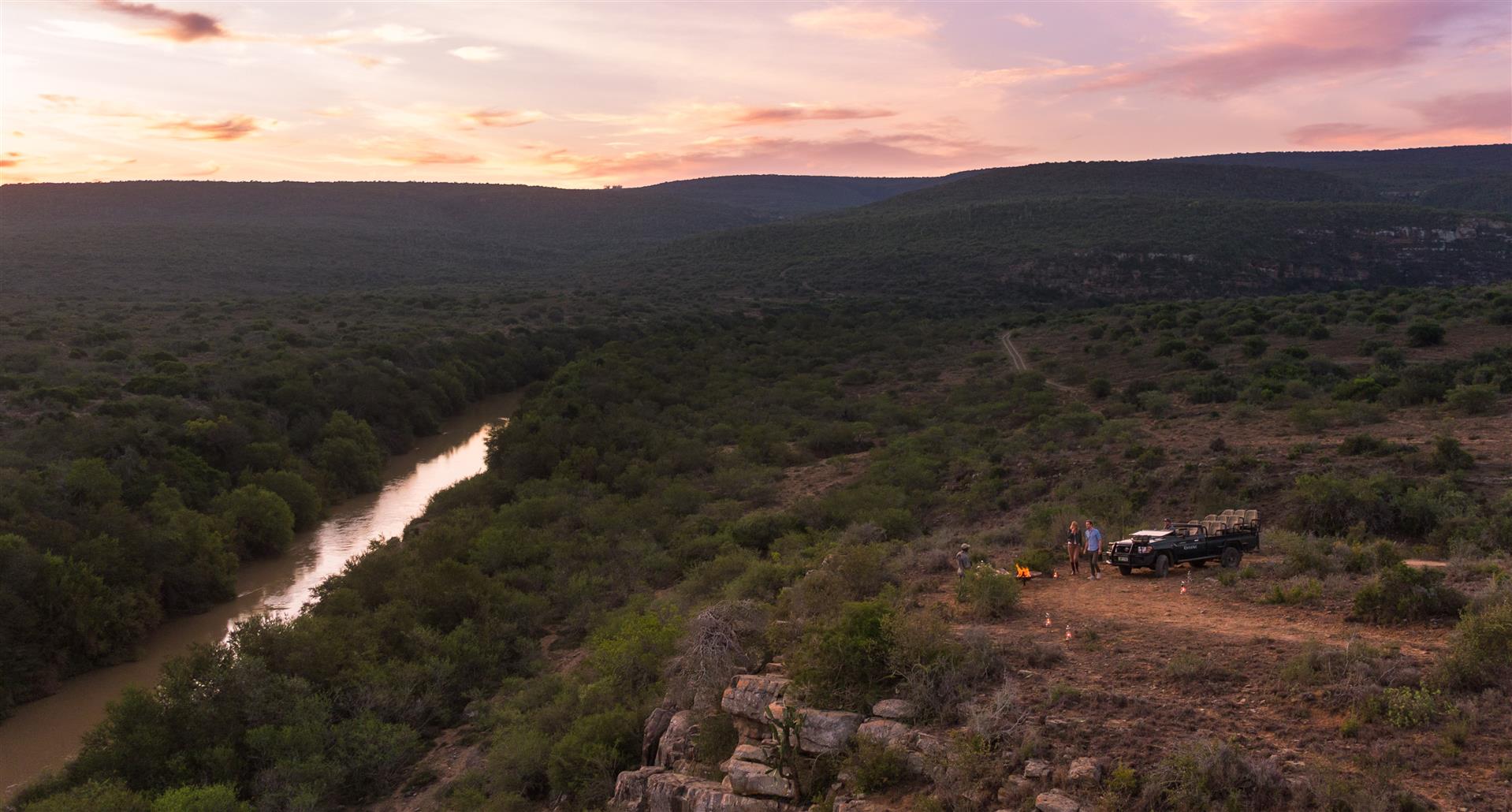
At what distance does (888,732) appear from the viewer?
1098 centimetres

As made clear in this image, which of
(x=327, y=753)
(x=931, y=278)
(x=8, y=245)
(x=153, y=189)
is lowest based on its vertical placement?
(x=327, y=753)

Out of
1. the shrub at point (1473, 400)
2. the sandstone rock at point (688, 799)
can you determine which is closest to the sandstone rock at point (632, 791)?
the sandstone rock at point (688, 799)

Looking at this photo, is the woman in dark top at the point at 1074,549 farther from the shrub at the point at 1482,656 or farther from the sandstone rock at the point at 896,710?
the shrub at the point at 1482,656

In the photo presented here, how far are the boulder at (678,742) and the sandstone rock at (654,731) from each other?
24 cm

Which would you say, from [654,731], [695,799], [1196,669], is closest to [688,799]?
[695,799]

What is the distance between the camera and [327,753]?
16.8 metres

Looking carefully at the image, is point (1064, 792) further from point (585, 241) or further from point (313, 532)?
point (585, 241)

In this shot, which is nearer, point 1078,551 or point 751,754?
point 751,754

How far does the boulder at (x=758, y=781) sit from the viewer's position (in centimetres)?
1095

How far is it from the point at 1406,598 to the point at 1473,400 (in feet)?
61.5

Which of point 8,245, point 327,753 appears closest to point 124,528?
point 327,753

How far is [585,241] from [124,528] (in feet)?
475

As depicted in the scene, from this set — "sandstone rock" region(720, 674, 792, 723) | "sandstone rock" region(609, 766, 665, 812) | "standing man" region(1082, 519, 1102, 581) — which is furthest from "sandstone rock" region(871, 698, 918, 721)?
"standing man" region(1082, 519, 1102, 581)

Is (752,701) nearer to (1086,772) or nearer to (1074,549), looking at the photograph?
(1086,772)
